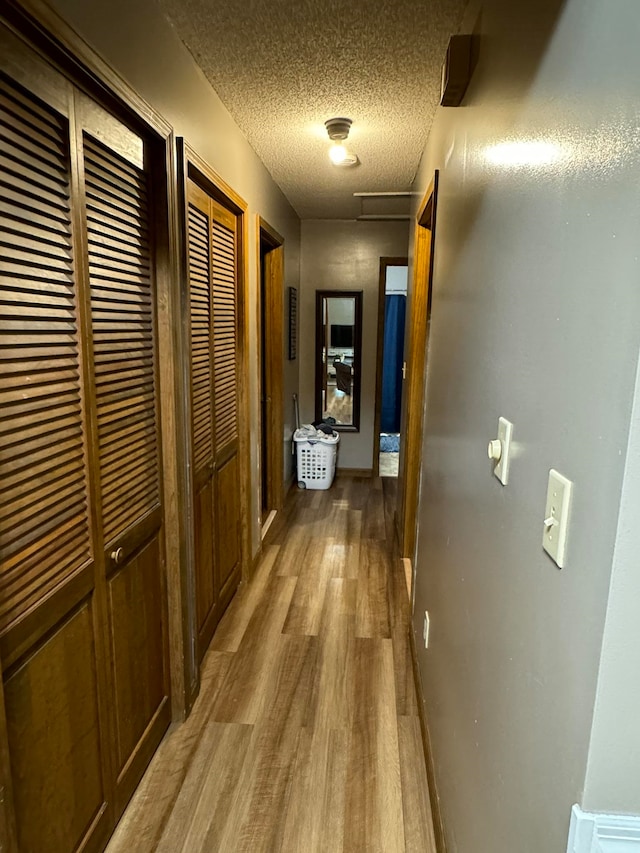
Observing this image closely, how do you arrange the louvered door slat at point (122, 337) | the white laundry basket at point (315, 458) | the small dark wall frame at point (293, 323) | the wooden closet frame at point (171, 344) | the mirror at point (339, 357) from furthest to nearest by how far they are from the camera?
the mirror at point (339, 357) < the white laundry basket at point (315, 458) < the small dark wall frame at point (293, 323) < the louvered door slat at point (122, 337) < the wooden closet frame at point (171, 344)

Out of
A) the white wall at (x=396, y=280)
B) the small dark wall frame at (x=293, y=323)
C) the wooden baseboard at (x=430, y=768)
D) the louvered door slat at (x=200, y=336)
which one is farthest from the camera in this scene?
the white wall at (x=396, y=280)

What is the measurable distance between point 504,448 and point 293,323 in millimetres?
3686

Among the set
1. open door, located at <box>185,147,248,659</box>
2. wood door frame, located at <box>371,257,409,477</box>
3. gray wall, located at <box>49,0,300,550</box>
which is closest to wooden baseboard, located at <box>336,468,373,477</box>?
wood door frame, located at <box>371,257,409,477</box>

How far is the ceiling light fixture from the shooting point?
236 cm

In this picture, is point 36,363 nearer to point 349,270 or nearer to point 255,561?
point 255,561

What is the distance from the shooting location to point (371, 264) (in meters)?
4.79

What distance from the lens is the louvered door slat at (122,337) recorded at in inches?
53.4

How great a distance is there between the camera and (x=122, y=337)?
4.89 ft

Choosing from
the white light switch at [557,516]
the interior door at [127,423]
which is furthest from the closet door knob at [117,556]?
the white light switch at [557,516]

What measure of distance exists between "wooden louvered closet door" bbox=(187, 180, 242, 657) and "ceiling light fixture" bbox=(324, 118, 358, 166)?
603 millimetres

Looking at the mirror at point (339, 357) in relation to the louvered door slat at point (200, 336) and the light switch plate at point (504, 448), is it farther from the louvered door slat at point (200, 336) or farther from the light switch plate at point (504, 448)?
the light switch plate at point (504, 448)

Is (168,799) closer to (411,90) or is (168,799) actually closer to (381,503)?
(411,90)

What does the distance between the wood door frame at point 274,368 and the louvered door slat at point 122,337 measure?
2082mm

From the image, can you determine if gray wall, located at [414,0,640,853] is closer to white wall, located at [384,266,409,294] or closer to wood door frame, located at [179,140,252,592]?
wood door frame, located at [179,140,252,592]
